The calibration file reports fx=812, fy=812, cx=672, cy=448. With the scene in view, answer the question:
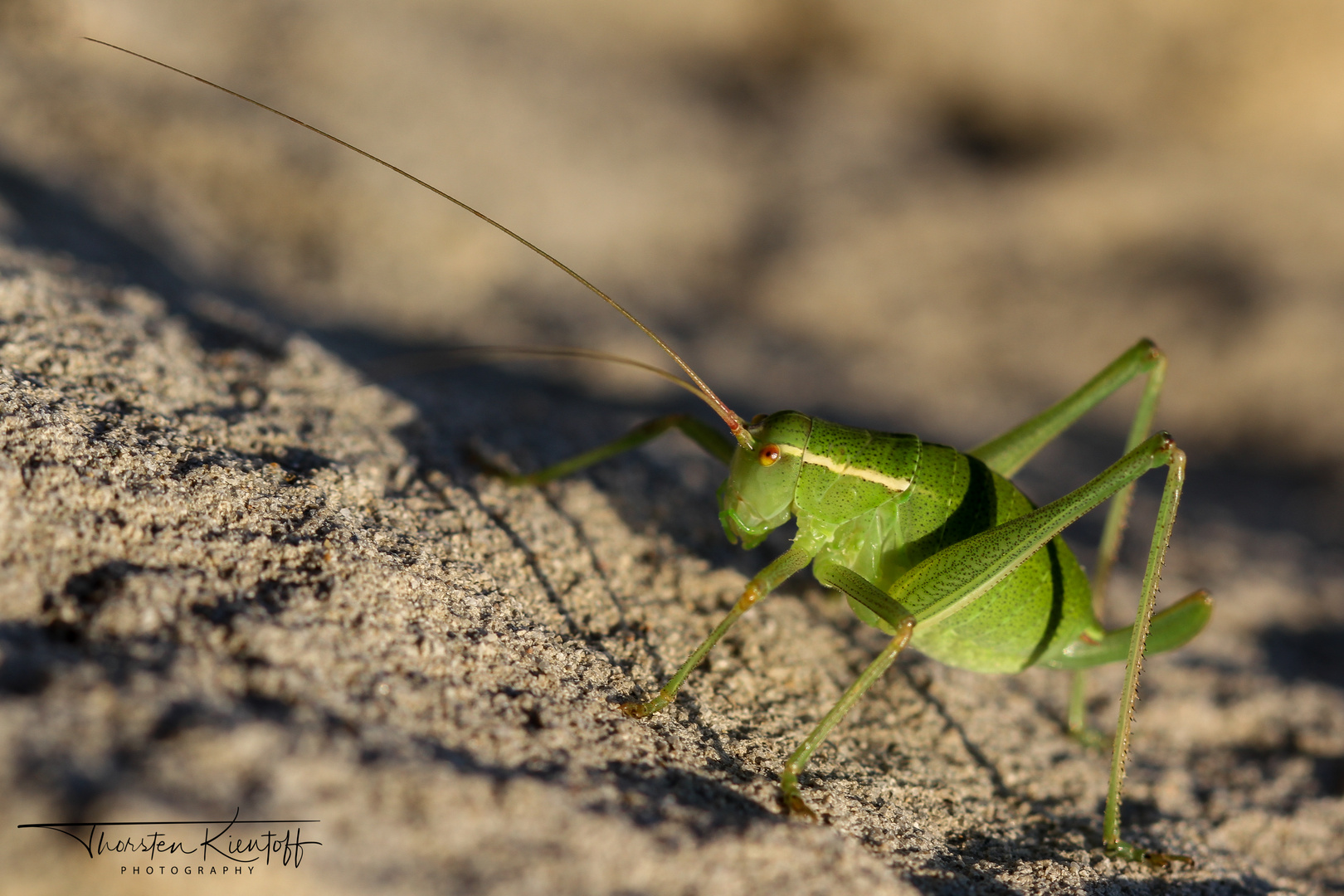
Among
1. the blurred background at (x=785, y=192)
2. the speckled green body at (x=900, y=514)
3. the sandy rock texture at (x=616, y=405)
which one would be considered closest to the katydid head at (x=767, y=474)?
the speckled green body at (x=900, y=514)

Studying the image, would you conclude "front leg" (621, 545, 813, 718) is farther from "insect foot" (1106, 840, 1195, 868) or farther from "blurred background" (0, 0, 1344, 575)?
"insect foot" (1106, 840, 1195, 868)

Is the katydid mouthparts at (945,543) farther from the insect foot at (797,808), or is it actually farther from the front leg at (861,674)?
the insect foot at (797,808)

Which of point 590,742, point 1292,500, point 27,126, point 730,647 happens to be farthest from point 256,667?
point 1292,500

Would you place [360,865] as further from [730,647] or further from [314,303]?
[314,303]

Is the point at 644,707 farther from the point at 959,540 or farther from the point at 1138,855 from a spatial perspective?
the point at 1138,855

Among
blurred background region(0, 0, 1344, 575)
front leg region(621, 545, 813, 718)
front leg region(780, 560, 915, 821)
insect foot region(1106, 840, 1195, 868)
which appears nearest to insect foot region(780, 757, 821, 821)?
front leg region(780, 560, 915, 821)

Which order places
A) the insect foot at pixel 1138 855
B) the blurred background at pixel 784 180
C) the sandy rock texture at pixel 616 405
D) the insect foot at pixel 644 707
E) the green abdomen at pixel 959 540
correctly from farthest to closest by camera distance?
1. the blurred background at pixel 784 180
2. the green abdomen at pixel 959 540
3. the insect foot at pixel 1138 855
4. the insect foot at pixel 644 707
5. the sandy rock texture at pixel 616 405

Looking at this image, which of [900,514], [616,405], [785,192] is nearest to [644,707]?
[900,514]
